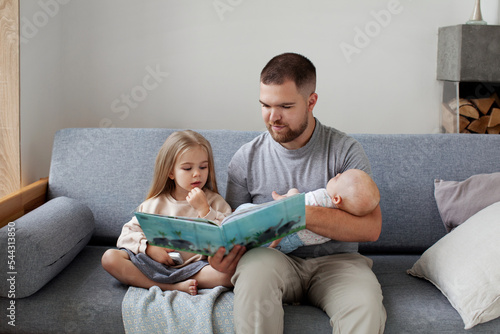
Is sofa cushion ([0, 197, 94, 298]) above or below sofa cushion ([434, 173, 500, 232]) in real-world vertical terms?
below

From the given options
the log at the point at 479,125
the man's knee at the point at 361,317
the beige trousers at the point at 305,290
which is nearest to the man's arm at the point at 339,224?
the beige trousers at the point at 305,290

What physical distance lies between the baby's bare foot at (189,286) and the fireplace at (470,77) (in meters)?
1.63

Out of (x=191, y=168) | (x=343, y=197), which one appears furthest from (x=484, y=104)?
(x=191, y=168)

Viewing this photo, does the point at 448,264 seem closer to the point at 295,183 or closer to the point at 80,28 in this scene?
the point at 295,183

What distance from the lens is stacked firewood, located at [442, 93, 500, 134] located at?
9.52ft

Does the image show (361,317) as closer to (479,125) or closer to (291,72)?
(291,72)

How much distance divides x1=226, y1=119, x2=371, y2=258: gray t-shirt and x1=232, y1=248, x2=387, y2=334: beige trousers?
0.11 metres

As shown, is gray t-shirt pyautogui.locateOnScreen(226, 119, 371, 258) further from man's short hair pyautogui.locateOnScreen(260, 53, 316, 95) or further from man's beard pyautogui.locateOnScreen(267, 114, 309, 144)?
man's short hair pyautogui.locateOnScreen(260, 53, 316, 95)

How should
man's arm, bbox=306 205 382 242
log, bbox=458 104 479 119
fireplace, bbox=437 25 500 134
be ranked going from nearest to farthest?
1. man's arm, bbox=306 205 382 242
2. fireplace, bbox=437 25 500 134
3. log, bbox=458 104 479 119

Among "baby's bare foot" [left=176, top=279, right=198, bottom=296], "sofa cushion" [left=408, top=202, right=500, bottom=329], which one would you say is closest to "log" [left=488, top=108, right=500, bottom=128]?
"sofa cushion" [left=408, top=202, right=500, bottom=329]

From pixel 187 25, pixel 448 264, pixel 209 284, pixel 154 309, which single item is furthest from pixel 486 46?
pixel 154 309

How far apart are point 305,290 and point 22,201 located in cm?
122

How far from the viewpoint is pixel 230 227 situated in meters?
1.73

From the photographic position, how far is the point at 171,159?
7.17 feet
